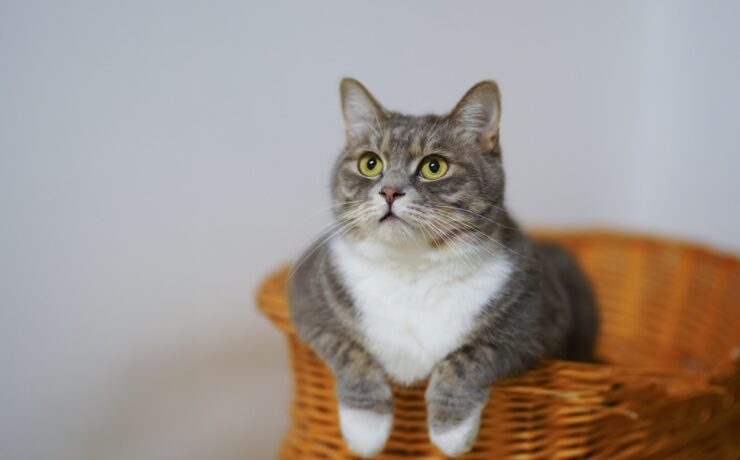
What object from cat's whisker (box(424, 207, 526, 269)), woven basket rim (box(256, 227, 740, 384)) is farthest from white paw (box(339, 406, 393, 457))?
cat's whisker (box(424, 207, 526, 269))

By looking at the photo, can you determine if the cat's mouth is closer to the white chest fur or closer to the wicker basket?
the white chest fur

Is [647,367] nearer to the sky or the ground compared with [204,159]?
nearer to the ground

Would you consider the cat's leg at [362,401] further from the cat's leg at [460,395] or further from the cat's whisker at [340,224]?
the cat's whisker at [340,224]

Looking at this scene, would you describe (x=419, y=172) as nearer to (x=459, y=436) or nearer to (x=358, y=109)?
(x=358, y=109)

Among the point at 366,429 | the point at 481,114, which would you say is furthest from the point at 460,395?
the point at 481,114

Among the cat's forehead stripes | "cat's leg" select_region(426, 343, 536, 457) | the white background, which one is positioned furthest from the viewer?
the white background

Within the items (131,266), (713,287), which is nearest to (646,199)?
(713,287)

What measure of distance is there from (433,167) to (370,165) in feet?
0.39

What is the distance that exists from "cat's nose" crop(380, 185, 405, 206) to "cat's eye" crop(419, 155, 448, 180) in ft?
0.33

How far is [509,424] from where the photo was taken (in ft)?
3.45

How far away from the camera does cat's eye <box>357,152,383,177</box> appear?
3.60ft

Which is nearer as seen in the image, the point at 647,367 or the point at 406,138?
the point at 406,138

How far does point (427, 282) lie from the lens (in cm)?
106

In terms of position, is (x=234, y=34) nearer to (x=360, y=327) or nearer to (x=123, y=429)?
(x=360, y=327)
